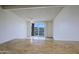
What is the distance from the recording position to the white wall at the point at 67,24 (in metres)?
1.98

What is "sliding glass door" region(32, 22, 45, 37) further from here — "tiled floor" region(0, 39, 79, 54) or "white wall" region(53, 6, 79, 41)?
"white wall" region(53, 6, 79, 41)

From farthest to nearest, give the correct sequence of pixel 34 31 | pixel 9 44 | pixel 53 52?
pixel 34 31
pixel 9 44
pixel 53 52

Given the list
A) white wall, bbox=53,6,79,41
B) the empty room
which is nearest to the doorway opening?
the empty room

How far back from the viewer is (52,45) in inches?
79.0

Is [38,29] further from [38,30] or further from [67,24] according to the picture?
[67,24]

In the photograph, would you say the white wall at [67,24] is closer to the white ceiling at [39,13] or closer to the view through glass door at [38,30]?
the white ceiling at [39,13]

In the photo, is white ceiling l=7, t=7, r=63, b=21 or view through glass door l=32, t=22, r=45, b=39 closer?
white ceiling l=7, t=7, r=63, b=21

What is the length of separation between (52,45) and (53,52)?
18cm

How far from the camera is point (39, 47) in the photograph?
1.96 metres

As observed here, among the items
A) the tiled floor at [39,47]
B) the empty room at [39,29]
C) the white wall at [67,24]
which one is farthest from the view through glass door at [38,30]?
the white wall at [67,24]

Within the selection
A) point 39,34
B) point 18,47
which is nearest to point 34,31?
point 39,34

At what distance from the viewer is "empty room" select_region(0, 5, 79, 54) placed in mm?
1920

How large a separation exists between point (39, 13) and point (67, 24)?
1.83 ft
